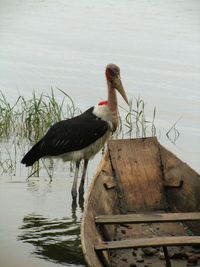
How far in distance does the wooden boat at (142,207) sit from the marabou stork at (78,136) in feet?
2.64

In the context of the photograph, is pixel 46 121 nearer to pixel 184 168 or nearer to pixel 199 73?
pixel 184 168

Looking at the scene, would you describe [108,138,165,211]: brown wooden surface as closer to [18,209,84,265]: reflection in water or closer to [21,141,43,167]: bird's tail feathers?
[18,209,84,265]: reflection in water

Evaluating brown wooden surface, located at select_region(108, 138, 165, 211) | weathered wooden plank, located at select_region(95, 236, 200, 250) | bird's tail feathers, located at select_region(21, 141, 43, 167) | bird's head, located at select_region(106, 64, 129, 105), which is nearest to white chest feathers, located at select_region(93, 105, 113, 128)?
bird's head, located at select_region(106, 64, 129, 105)

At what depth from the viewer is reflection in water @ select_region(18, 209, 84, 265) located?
8641mm

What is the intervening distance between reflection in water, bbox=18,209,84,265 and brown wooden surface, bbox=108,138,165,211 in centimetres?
65

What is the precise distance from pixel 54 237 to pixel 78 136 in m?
1.45

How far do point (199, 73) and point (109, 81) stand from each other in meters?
8.38

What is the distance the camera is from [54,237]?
9211 millimetres

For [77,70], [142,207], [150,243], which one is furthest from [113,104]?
[77,70]

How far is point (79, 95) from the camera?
16.8 metres

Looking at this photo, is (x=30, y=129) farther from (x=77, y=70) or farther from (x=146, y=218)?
(x=77, y=70)

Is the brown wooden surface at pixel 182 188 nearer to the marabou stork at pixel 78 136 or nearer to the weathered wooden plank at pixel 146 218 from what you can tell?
the weathered wooden plank at pixel 146 218

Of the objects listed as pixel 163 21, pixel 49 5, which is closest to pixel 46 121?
pixel 163 21

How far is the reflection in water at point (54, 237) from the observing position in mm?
8641
